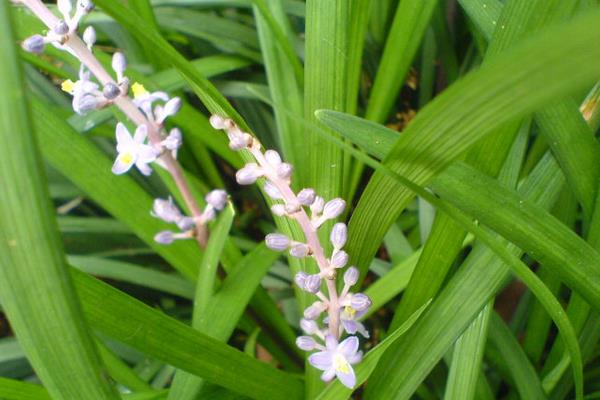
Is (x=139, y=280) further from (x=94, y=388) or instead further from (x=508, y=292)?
(x=508, y=292)

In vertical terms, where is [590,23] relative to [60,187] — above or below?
below

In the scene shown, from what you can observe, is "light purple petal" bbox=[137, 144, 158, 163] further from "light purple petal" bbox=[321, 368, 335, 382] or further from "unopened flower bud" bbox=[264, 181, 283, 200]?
"light purple petal" bbox=[321, 368, 335, 382]

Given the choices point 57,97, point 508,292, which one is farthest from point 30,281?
point 508,292

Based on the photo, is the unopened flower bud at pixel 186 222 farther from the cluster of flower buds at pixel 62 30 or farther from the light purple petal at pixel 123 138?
the cluster of flower buds at pixel 62 30

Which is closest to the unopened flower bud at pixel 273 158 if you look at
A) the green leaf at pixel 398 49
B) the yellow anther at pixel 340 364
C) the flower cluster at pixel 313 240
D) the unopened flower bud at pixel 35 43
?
the flower cluster at pixel 313 240

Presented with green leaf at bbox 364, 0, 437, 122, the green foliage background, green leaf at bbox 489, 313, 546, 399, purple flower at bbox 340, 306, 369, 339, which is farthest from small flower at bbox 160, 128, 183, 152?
green leaf at bbox 489, 313, 546, 399
